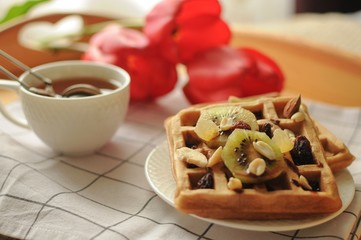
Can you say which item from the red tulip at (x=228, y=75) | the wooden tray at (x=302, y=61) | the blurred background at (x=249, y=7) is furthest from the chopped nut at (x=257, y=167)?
the blurred background at (x=249, y=7)

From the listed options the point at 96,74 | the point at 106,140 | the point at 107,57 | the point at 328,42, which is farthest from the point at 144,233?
the point at 328,42

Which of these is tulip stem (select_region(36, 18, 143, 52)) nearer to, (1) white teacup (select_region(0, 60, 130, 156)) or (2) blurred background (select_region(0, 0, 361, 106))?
(2) blurred background (select_region(0, 0, 361, 106))

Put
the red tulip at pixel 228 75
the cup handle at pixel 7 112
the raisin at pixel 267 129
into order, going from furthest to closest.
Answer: the red tulip at pixel 228 75
the cup handle at pixel 7 112
the raisin at pixel 267 129

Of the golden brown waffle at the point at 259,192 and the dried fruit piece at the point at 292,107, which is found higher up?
the dried fruit piece at the point at 292,107

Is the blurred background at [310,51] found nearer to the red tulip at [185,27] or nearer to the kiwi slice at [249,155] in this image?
the red tulip at [185,27]

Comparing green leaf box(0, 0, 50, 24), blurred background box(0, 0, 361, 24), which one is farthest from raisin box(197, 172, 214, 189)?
blurred background box(0, 0, 361, 24)

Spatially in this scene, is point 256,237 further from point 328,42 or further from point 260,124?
point 328,42

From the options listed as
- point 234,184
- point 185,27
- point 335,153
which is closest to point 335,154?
point 335,153
